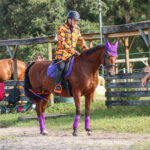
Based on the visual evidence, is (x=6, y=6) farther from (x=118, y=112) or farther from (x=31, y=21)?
(x=118, y=112)

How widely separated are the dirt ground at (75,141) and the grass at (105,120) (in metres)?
0.60

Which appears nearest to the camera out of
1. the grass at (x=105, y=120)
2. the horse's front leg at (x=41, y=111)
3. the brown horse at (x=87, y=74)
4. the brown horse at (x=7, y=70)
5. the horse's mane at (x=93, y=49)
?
the brown horse at (x=87, y=74)

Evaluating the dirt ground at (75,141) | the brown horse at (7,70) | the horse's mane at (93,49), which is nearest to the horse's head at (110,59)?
the horse's mane at (93,49)

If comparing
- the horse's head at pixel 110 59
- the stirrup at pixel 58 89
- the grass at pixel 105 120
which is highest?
the horse's head at pixel 110 59

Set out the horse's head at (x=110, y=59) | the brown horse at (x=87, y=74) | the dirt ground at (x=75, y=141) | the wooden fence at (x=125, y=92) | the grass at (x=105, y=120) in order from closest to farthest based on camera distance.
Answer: the dirt ground at (x=75, y=141), the horse's head at (x=110, y=59), the brown horse at (x=87, y=74), the grass at (x=105, y=120), the wooden fence at (x=125, y=92)

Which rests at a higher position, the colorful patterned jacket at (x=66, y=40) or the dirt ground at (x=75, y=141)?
the colorful patterned jacket at (x=66, y=40)

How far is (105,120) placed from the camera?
9195mm

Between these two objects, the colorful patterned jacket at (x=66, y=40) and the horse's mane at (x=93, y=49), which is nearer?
the horse's mane at (x=93, y=49)

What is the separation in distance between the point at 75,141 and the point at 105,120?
2.69 m

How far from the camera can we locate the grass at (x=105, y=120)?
813 centimetres

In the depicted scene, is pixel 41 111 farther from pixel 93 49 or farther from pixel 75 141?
pixel 93 49

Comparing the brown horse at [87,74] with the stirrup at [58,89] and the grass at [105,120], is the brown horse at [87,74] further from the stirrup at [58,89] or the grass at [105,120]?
the grass at [105,120]

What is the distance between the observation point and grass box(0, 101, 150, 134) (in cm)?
813

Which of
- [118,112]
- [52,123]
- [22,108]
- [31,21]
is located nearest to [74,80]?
[52,123]
